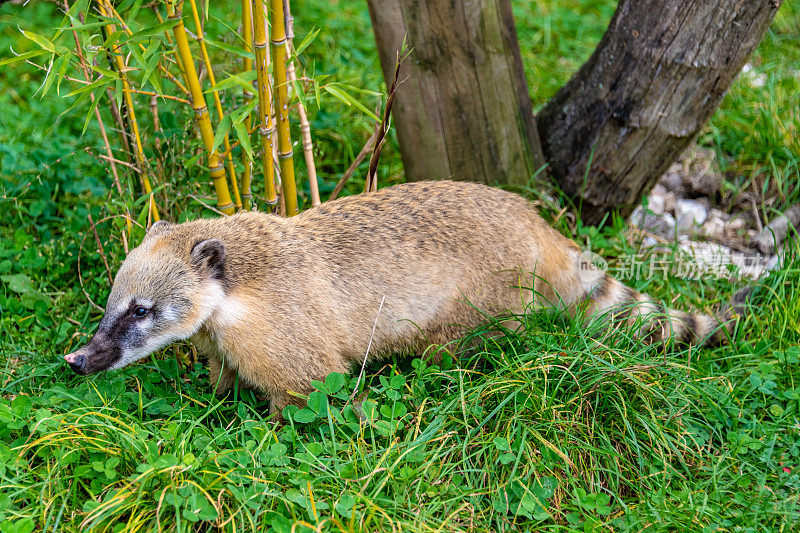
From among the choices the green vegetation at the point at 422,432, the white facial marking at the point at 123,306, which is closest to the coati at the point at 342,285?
the white facial marking at the point at 123,306

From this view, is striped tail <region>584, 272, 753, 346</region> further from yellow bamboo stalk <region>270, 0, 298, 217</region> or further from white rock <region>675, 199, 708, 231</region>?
yellow bamboo stalk <region>270, 0, 298, 217</region>

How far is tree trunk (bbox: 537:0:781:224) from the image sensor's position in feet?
12.9

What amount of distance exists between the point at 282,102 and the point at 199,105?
409mm

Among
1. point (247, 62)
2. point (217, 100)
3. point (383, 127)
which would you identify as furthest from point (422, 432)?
point (247, 62)

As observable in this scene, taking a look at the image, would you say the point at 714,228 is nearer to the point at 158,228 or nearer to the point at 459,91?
the point at 459,91

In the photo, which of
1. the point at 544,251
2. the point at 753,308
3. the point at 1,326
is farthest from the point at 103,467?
the point at 753,308

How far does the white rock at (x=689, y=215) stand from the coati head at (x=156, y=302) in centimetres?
338

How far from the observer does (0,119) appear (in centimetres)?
554

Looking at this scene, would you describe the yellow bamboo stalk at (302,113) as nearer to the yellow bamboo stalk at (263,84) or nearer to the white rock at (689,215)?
Answer: the yellow bamboo stalk at (263,84)

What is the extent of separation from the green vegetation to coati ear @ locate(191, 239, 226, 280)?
24.6 inches

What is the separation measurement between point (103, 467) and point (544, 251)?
2338mm

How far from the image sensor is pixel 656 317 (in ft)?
12.4

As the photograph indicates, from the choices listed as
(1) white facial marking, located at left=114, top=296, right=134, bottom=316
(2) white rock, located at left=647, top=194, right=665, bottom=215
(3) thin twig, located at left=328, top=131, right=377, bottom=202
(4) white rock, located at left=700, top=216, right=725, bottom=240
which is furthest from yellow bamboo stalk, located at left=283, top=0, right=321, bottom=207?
(4) white rock, located at left=700, top=216, right=725, bottom=240

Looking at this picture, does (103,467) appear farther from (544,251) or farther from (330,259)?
(544,251)
